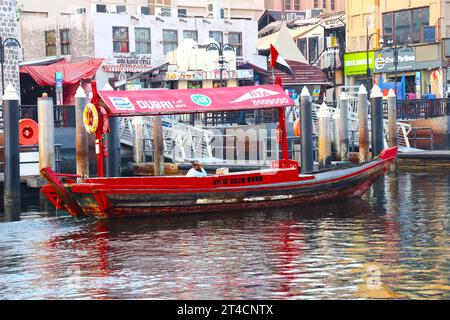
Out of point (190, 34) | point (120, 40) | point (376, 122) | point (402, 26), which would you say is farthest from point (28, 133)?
point (402, 26)

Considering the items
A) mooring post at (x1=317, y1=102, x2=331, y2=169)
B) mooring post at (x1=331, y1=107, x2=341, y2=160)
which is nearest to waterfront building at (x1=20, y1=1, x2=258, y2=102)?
mooring post at (x1=331, y1=107, x2=341, y2=160)

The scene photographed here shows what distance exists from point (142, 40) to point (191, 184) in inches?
1262

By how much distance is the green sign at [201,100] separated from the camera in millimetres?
28281

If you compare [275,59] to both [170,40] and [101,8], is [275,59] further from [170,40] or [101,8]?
[170,40]

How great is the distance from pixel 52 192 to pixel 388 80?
39.7m

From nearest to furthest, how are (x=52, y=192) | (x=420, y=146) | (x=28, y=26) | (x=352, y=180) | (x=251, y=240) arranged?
(x=251, y=240), (x=52, y=192), (x=352, y=180), (x=420, y=146), (x=28, y=26)

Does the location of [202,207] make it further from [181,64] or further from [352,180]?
[181,64]

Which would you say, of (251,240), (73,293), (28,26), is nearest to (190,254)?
(251,240)

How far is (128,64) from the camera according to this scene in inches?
2222

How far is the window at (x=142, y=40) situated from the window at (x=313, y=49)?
16.3 m

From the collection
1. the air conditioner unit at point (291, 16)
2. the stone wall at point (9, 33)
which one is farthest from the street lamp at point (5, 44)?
the air conditioner unit at point (291, 16)

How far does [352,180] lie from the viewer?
29.7 m

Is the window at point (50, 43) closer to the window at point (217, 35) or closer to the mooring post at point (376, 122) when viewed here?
the window at point (217, 35)

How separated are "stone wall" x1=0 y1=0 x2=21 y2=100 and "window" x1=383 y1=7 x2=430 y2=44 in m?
25.6
